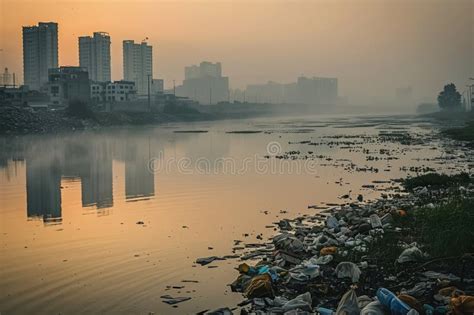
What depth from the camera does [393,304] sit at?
5.32 meters

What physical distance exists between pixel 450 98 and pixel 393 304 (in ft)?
344

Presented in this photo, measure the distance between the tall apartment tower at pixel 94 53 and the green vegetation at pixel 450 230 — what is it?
138 m

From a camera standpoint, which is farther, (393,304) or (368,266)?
(368,266)

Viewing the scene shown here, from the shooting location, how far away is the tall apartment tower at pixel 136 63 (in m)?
151

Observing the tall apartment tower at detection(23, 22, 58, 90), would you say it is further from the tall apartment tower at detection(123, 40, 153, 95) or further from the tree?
the tree

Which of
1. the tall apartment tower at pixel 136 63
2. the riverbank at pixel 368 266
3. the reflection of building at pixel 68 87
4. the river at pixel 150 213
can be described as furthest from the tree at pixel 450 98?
the riverbank at pixel 368 266

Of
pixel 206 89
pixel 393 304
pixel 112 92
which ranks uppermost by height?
pixel 206 89

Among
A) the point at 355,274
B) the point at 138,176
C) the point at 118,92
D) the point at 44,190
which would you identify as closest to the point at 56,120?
the point at 118,92

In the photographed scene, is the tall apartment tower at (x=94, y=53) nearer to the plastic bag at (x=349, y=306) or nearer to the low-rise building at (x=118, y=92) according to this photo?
the low-rise building at (x=118, y=92)

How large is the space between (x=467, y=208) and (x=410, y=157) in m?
18.2

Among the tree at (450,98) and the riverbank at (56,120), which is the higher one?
the tree at (450,98)

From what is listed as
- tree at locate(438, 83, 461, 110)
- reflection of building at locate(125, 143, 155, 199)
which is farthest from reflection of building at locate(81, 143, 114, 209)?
tree at locate(438, 83, 461, 110)

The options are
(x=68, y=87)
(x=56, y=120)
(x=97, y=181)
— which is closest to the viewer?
(x=97, y=181)

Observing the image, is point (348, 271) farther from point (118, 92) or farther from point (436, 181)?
point (118, 92)
